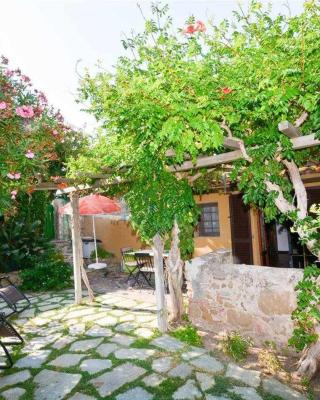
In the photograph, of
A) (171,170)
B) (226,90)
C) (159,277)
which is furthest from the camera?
(159,277)

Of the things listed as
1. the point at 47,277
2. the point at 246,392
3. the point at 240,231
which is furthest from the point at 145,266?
the point at 246,392

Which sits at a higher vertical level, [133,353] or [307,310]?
[307,310]

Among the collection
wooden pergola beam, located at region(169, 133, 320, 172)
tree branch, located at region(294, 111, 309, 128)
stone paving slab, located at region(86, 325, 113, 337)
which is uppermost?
tree branch, located at region(294, 111, 309, 128)

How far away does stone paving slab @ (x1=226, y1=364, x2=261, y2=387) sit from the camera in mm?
3648

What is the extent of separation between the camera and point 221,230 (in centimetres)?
1025

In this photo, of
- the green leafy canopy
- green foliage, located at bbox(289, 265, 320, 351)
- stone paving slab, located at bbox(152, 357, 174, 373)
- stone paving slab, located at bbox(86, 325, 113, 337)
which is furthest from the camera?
stone paving slab, located at bbox(86, 325, 113, 337)

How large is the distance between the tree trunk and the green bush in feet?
14.7

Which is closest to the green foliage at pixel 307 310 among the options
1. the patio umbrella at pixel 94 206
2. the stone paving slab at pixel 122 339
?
the stone paving slab at pixel 122 339

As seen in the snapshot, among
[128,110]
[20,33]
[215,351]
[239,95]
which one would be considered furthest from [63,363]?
[20,33]

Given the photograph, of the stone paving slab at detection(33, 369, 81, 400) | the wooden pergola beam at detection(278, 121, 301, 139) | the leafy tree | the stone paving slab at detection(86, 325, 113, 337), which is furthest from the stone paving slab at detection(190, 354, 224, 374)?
the wooden pergola beam at detection(278, 121, 301, 139)

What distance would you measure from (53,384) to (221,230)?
290 inches

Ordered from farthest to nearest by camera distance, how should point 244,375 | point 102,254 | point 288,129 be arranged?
point 102,254
point 244,375
point 288,129

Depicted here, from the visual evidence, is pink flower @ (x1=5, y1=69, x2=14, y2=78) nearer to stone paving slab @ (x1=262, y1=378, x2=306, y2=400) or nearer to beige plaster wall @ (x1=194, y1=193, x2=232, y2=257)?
stone paving slab @ (x1=262, y1=378, x2=306, y2=400)

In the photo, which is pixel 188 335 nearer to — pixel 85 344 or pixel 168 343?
pixel 168 343
